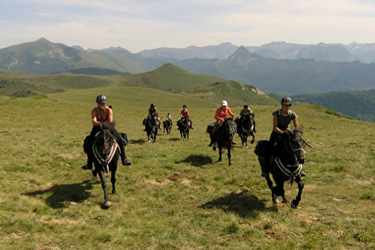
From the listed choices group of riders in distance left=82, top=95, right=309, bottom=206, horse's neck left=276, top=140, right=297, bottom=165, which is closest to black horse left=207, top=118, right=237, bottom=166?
group of riders in distance left=82, top=95, right=309, bottom=206

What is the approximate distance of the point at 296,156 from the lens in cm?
1113

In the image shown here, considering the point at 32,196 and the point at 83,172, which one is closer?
the point at 32,196

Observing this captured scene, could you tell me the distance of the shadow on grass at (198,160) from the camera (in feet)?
63.1

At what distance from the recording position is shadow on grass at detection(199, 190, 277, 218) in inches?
453

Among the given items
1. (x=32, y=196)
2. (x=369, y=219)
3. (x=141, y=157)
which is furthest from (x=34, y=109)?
(x=369, y=219)

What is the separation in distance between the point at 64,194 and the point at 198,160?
375 inches

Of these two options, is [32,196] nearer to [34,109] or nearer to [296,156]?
[296,156]

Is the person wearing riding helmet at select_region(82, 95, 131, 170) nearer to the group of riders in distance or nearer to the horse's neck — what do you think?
the group of riders in distance

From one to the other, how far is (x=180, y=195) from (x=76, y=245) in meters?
5.58

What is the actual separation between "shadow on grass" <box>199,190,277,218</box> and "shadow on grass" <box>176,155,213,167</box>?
19.0 feet

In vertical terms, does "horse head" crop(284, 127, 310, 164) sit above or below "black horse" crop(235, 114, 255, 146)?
above

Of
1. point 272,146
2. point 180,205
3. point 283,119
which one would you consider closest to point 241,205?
point 180,205

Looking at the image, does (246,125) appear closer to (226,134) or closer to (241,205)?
(226,134)

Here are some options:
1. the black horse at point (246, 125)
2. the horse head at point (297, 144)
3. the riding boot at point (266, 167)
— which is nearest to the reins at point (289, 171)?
the horse head at point (297, 144)
